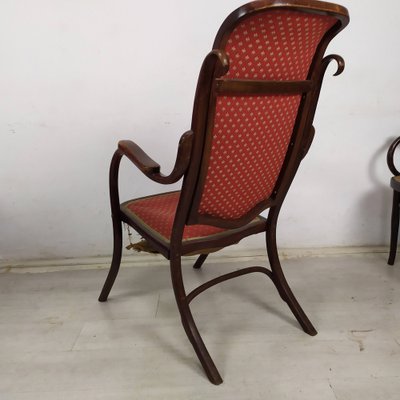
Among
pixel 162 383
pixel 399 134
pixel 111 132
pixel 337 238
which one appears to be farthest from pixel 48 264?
pixel 399 134

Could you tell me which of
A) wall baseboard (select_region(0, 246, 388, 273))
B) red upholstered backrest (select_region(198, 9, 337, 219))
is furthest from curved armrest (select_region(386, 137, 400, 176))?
Answer: red upholstered backrest (select_region(198, 9, 337, 219))

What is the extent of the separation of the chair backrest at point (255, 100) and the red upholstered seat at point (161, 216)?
0.10 m

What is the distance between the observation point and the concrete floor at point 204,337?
116cm

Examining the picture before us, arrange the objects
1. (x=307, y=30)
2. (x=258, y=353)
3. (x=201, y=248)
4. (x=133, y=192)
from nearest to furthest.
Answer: (x=307, y=30), (x=201, y=248), (x=258, y=353), (x=133, y=192)

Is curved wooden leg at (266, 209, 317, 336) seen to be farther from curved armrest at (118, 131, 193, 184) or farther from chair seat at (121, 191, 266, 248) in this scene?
curved armrest at (118, 131, 193, 184)

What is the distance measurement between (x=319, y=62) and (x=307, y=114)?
0.16m

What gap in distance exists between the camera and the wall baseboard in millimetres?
1948

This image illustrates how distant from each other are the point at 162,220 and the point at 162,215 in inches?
1.8

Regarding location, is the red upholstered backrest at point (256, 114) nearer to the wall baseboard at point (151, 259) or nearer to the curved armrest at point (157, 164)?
the curved armrest at point (157, 164)

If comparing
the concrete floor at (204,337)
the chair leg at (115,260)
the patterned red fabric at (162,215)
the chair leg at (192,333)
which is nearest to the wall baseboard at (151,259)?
the concrete floor at (204,337)

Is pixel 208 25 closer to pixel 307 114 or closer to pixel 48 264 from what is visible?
pixel 307 114

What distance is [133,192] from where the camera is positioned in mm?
1889

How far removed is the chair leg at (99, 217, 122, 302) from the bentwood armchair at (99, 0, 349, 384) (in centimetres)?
12

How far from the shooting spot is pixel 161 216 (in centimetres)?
127
